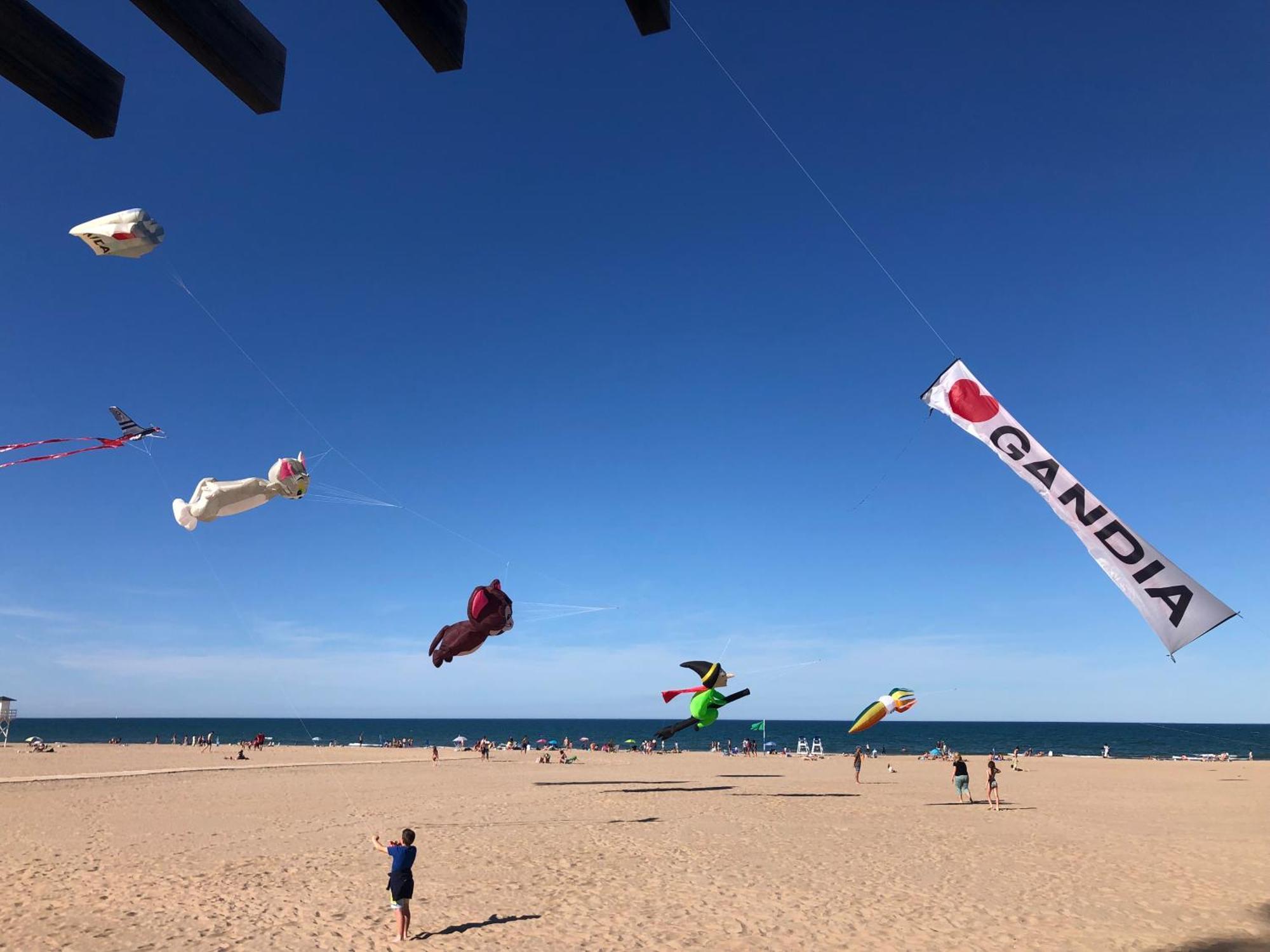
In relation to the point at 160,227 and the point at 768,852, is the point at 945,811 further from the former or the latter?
the point at 160,227

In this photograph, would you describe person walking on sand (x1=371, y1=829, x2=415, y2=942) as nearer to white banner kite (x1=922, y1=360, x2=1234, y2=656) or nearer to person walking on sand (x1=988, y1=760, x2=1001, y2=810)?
white banner kite (x1=922, y1=360, x2=1234, y2=656)

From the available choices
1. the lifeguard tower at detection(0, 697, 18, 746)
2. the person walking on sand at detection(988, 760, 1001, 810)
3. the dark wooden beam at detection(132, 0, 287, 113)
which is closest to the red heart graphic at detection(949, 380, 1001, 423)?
the dark wooden beam at detection(132, 0, 287, 113)

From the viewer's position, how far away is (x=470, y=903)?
1101 cm

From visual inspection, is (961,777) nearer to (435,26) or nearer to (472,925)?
(472,925)

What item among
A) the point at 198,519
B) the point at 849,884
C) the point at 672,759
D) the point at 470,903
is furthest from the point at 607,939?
the point at 672,759

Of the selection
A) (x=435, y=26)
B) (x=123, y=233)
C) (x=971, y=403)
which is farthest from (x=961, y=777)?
(x=435, y=26)

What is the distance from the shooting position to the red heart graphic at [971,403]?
268 inches

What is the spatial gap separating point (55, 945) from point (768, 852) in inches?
441

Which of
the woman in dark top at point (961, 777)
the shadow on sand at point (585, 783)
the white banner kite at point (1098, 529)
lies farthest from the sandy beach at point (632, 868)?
the white banner kite at point (1098, 529)

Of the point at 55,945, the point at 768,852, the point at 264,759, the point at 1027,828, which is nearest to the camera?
the point at 55,945

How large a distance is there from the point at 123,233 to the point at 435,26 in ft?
18.5

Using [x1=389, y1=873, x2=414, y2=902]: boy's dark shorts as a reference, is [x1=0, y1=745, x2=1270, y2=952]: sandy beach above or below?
below

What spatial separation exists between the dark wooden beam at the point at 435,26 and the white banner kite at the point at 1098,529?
5754mm

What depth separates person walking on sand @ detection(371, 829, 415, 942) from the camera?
30.5 feet
